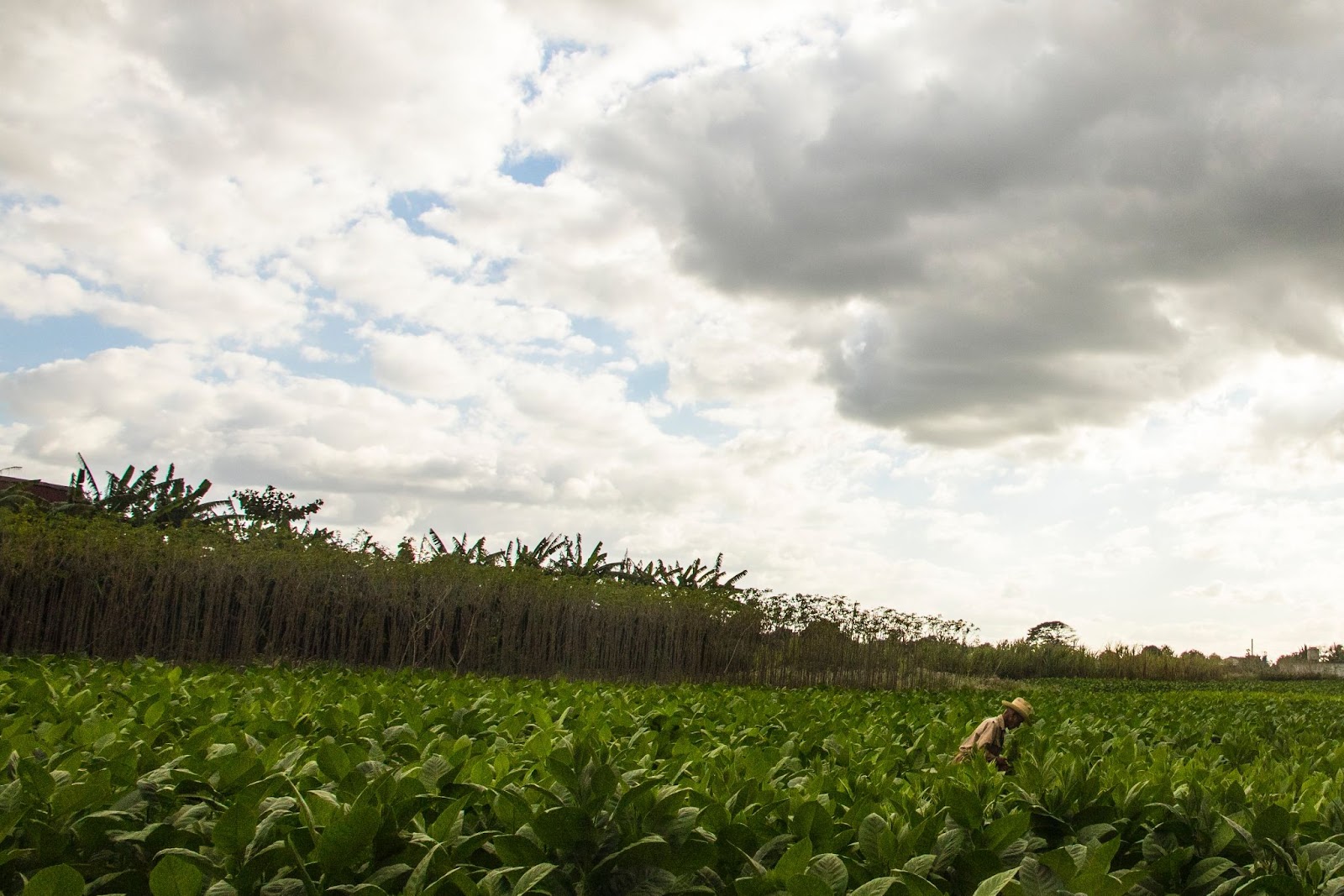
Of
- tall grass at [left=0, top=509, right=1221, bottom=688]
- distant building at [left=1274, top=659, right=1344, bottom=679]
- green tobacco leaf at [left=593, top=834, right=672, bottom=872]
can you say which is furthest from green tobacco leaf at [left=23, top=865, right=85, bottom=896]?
distant building at [left=1274, top=659, right=1344, bottom=679]

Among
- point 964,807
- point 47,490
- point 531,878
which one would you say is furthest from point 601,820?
point 47,490

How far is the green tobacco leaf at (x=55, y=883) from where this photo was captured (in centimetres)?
154

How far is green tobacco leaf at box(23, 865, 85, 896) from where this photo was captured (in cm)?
154

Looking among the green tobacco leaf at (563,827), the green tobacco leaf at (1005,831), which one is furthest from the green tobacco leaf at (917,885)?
the green tobacco leaf at (563,827)

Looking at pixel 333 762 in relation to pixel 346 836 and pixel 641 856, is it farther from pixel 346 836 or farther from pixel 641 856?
pixel 641 856

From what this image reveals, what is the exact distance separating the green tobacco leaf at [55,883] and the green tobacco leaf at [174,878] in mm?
122

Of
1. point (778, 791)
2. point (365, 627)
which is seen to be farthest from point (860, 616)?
point (778, 791)

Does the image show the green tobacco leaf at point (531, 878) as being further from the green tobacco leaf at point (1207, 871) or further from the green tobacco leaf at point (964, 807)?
the green tobacco leaf at point (1207, 871)

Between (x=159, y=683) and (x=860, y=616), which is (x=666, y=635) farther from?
(x=159, y=683)

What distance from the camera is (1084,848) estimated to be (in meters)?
1.91

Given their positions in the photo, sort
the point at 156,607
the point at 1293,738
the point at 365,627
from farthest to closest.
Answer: the point at 365,627 → the point at 156,607 → the point at 1293,738

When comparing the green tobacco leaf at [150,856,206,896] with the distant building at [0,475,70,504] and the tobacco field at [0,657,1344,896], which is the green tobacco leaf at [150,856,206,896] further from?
the distant building at [0,475,70,504]

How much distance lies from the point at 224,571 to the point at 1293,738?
42.5 ft

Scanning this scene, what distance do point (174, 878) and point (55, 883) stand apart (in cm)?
18
